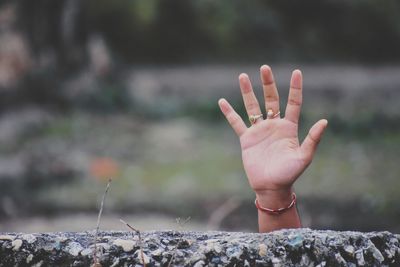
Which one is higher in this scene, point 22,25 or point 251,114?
point 22,25

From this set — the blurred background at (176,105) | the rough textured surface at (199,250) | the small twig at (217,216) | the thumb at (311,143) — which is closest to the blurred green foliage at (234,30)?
the blurred background at (176,105)

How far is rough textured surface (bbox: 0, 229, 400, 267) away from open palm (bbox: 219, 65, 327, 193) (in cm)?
37

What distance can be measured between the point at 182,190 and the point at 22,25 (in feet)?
11.0

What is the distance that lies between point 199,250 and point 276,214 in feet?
1.58

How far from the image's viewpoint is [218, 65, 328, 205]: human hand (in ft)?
5.71

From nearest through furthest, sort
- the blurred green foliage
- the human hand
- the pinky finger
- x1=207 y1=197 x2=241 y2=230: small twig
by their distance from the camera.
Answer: the human hand
the pinky finger
x1=207 y1=197 x2=241 y2=230: small twig
the blurred green foliage

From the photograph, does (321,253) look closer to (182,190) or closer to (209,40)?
(182,190)

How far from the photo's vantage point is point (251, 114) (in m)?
1.96

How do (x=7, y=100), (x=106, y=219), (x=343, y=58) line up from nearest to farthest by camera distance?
(x=106, y=219) → (x=7, y=100) → (x=343, y=58)

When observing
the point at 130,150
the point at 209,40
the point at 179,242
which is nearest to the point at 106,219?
the point at 130,150

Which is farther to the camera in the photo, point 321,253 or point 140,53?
point 140,53

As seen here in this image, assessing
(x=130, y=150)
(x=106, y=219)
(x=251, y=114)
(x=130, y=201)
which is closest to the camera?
(x=251, y=114)

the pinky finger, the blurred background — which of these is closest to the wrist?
the pinky finger

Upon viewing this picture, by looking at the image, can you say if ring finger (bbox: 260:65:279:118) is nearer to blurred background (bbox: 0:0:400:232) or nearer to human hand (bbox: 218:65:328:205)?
human hand (bbox: 218:65:328:205)
